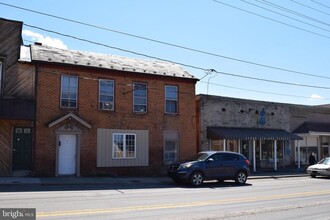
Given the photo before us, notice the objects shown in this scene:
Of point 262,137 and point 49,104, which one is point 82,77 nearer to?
point 49,104

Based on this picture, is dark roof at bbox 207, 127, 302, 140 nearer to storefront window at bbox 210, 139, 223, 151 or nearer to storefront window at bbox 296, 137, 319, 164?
storefront window at bbox 210, 139, 223, 151

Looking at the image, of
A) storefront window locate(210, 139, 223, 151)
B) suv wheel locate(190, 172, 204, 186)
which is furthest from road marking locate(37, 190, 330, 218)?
storefront window locate(210, 139, 223, 151)

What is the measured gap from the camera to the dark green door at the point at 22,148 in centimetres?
1947

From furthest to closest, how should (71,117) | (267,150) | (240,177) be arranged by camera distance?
(267,150), (71,117), (240,177)

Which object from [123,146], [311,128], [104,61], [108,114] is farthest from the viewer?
[311,128]

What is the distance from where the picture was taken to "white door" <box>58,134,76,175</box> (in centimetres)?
2042

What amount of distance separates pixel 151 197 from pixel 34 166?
8727mm

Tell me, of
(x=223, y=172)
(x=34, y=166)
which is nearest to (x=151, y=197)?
(x=223, y=172)

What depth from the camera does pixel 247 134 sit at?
2739 centimetres

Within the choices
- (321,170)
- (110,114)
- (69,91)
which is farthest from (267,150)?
(69,91)

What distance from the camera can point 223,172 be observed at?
19.7 m

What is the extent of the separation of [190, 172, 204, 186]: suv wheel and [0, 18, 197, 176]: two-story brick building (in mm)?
5129

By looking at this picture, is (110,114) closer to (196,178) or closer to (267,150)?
(196,178)

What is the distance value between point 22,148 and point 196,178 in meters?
9.07
